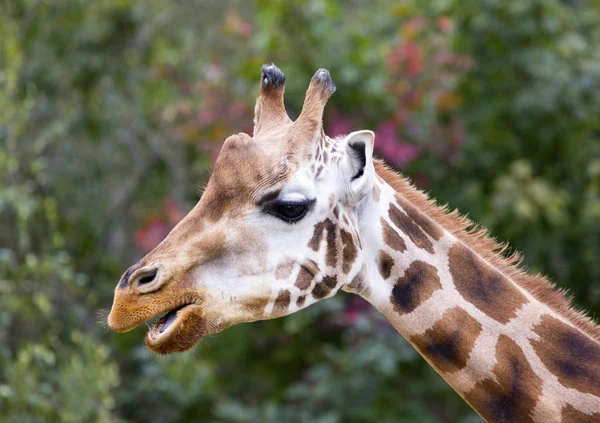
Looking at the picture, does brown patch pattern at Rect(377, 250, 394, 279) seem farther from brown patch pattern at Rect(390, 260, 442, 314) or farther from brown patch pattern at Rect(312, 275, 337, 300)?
brown patch pattern at Rect(312, 275, 337, 300)

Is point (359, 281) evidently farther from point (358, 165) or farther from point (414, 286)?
point (358, 165)

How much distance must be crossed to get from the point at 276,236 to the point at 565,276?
5595 mm

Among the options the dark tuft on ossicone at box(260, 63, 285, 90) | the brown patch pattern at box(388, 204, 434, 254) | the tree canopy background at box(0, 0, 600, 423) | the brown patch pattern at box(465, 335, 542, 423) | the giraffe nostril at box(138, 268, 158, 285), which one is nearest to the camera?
the giraffe nostril at box(138, 268, 158, 285)

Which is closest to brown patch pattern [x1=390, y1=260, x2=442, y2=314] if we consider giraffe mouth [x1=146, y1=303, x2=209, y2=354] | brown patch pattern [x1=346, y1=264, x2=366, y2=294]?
brown patch pattern [x1=346, y1=264, x2=366, y2=294]

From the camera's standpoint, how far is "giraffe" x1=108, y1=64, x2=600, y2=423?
2.85 metres

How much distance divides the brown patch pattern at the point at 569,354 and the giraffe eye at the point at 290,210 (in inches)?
36.1

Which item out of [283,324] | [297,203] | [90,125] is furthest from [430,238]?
[90,125]

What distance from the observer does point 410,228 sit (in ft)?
10.3

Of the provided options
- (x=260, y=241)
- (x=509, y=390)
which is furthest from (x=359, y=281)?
(x=509, y=390)

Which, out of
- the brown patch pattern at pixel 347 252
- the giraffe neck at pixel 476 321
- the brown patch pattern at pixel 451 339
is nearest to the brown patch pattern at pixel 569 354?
the giraffe neck at pixel 476 321

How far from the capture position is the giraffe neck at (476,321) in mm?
2924

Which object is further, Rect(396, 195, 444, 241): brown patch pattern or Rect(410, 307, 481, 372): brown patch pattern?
Rect(396, 195, 444, 241): brown patch pattern

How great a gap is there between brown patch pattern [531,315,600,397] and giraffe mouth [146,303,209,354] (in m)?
1.17

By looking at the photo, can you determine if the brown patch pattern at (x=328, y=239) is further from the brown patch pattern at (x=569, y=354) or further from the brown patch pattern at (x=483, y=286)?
the brown patch pattern at (x=569, y=354)
